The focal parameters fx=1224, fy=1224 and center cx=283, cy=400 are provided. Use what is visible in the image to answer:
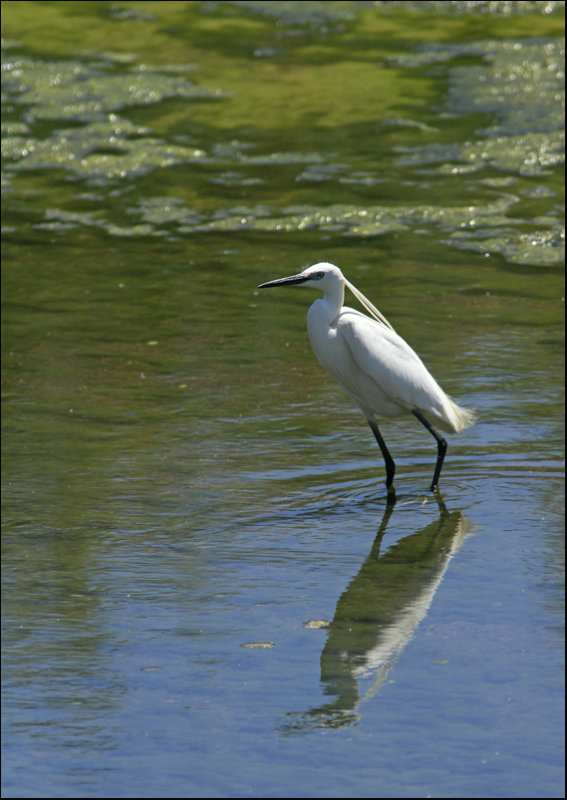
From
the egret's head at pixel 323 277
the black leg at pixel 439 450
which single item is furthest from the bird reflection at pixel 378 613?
the egret's head at pixel 323 277

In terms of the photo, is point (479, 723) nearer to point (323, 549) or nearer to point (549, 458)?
point (323, 549)

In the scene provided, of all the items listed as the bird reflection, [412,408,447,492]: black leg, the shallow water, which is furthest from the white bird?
the bird reflection

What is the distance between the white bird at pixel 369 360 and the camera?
207 inches

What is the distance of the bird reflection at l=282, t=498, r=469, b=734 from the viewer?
11.3 feet

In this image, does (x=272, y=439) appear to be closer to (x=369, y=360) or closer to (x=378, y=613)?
(x=369, y=360)

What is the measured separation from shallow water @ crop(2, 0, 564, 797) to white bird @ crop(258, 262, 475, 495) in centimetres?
34

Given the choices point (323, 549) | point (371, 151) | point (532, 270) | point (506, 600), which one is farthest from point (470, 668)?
point (371, 151)

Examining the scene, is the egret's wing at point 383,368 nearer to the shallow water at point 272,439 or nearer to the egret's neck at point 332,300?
the egret's neck at point 332,300

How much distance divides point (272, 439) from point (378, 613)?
2.09m

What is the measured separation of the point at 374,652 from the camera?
147 inches

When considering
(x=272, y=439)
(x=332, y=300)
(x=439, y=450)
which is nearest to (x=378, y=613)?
(x=439, y=450)

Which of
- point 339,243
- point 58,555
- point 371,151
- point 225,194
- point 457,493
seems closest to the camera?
point 58,555

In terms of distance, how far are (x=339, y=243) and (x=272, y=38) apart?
717cm

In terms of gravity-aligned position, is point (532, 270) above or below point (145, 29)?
below
